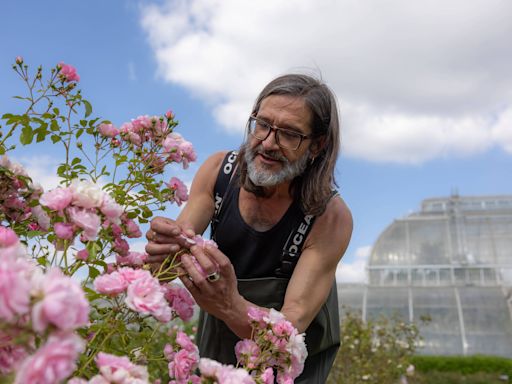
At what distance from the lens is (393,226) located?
23734mm

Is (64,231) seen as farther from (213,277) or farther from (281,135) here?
(281,135)

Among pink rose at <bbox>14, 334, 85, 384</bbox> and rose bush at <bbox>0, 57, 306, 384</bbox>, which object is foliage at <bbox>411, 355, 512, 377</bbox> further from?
pink rose at <bbox>14, 334, 85, 384</bbox>

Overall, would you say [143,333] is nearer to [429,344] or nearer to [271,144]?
[271,144]

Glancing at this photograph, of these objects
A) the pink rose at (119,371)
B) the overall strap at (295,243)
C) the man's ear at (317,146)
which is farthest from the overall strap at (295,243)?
the pink rose at (119,371)

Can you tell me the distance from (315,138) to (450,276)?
20340 mm

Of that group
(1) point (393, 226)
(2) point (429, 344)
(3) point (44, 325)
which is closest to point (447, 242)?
(1) point (393, 226)

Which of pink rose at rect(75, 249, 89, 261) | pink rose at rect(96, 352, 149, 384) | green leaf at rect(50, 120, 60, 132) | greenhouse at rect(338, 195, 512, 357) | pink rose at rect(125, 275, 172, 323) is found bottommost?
pink rose at rect(96, 352, 149, 384)

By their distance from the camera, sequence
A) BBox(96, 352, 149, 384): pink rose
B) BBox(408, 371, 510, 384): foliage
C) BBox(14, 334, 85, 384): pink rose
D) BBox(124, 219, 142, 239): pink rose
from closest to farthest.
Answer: BBox(14, 334, 85, 384): pink rose < BBox(96, 352, 149, 384): pink rose < BBox(124, 219, 142, 239): pink rose < BBox(408, 371, 510, 384): foliage

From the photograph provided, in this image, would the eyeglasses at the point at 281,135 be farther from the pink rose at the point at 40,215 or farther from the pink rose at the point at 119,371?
the pink rose at the point at 119,371

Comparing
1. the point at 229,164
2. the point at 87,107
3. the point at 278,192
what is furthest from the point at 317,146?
the point at 87,107

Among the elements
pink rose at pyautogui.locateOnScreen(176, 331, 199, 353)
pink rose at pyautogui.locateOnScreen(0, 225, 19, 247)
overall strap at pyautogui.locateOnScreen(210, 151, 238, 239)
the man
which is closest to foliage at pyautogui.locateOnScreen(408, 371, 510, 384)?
the man

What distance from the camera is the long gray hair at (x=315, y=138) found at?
2.06 metres

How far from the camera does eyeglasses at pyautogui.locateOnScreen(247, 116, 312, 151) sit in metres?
1.99

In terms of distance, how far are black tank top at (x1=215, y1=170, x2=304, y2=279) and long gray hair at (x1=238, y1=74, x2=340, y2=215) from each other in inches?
2.8
